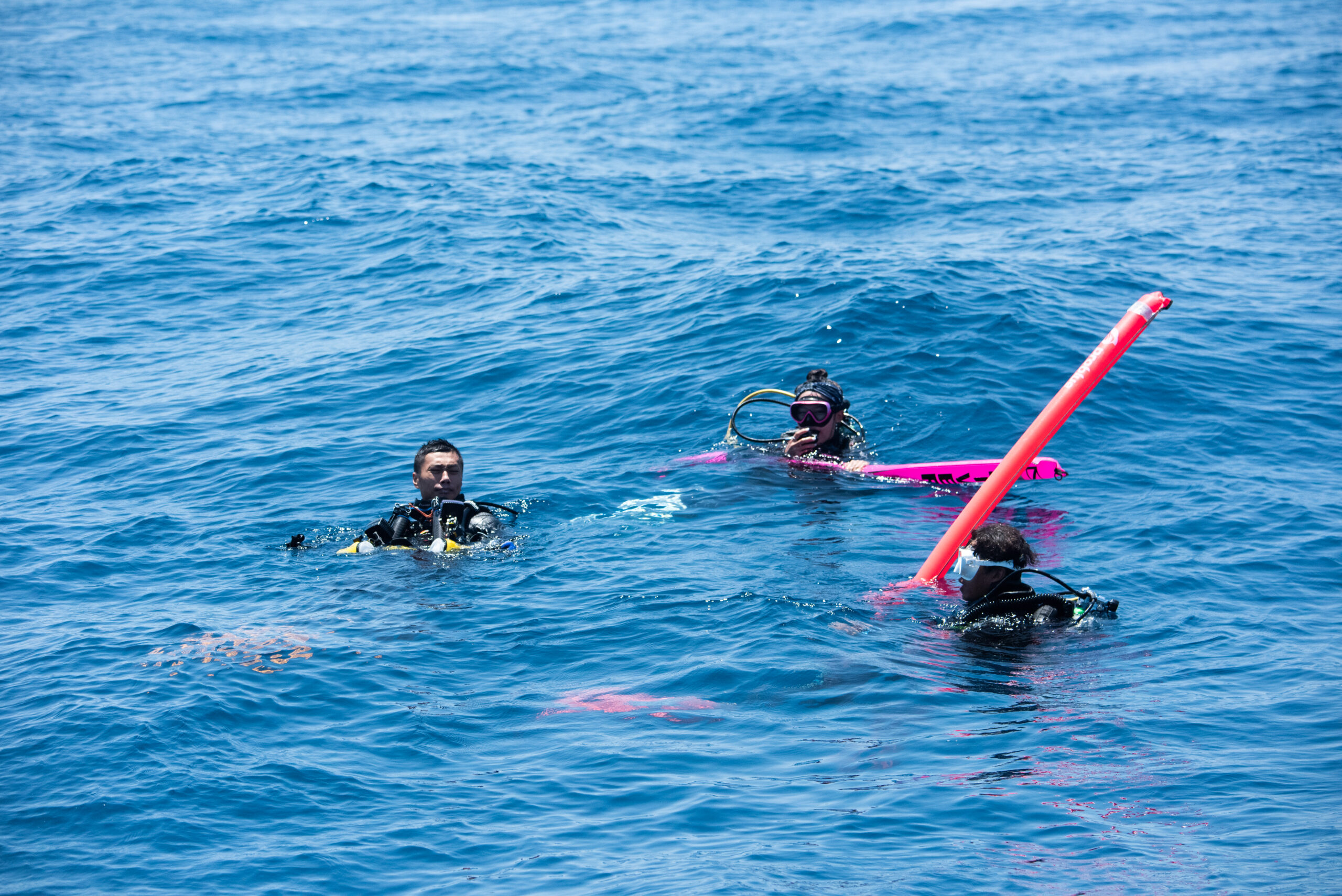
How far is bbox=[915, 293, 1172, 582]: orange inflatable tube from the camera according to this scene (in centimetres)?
926

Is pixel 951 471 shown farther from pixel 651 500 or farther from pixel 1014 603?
pixel 1014 603

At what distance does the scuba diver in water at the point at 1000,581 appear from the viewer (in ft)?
27.5

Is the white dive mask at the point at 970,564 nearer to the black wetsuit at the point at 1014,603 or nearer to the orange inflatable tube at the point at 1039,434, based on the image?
the black wetsuit at the point at 1014,603

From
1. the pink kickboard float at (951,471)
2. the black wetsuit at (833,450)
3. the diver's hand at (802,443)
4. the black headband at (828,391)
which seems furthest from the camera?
the black wetsuit at (833,450)

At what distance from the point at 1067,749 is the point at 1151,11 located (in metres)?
47.8

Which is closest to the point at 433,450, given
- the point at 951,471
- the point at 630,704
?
the point at 630,704

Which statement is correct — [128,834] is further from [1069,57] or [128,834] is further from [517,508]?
[1069,57]

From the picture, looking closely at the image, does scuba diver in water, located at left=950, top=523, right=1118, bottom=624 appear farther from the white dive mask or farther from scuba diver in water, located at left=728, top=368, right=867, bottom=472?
scuba diver in water, located at left=728, top=368, right=867, bottom=472

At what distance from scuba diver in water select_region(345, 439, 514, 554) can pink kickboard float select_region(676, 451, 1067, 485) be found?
12.1 feet

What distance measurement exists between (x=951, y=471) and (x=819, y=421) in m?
1.41

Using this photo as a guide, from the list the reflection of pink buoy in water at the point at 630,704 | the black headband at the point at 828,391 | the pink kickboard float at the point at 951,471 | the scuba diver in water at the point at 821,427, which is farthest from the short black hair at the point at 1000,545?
the black headband at the point at 828,391

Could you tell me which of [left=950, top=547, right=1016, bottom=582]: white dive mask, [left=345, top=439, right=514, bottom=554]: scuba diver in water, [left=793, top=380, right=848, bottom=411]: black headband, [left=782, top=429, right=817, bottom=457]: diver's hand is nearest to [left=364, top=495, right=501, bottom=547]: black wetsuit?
[left=345, top=439, right=514, bottom=554]: scuba diver in water

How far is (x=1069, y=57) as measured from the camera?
38.9 meters

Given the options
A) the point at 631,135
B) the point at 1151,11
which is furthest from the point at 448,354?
the point at 1151,11
